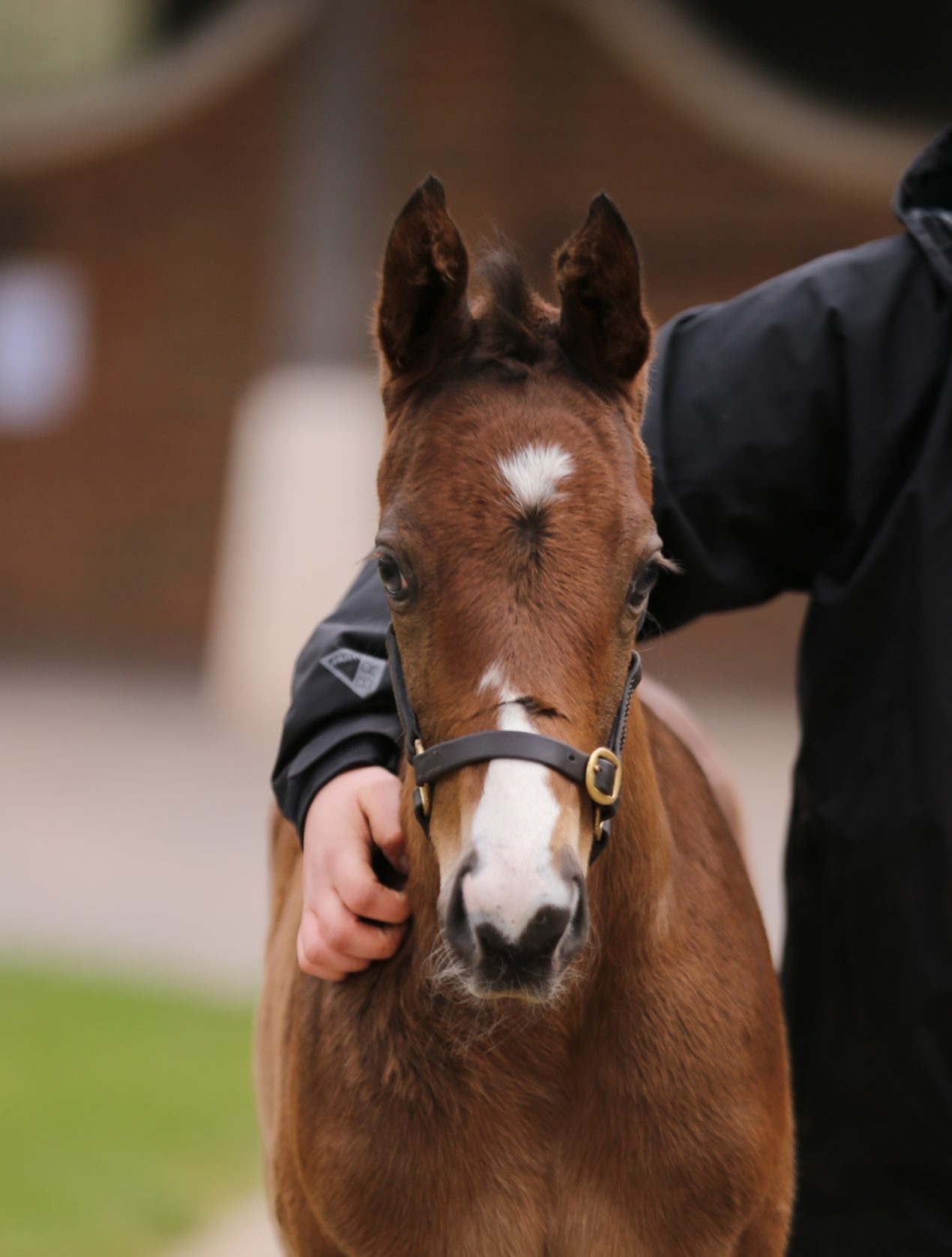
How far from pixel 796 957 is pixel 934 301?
3.52ft

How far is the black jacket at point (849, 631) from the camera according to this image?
2.49 metres

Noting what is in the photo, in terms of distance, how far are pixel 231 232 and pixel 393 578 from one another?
1010cm

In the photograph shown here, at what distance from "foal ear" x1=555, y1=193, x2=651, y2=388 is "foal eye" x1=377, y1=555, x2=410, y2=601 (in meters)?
0.37

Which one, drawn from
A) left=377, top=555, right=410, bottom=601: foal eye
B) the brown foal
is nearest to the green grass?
the brown foal

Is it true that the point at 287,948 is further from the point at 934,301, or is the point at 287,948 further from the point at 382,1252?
the point at 934,301

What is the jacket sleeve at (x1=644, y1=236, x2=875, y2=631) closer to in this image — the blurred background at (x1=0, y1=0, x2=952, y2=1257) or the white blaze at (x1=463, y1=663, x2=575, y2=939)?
the white blaze at (x1=463, y1=663, x2=575, y2=939)

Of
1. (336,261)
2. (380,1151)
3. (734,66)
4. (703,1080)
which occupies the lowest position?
(336,261)

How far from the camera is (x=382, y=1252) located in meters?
2.21

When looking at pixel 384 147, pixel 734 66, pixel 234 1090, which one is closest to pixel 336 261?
pixel 384 147

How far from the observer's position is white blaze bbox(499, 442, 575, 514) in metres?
2.00

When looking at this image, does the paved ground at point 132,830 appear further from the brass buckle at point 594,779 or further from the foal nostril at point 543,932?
the foal nostril at point 543,932

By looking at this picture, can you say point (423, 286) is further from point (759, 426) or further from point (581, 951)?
point (581, 951)

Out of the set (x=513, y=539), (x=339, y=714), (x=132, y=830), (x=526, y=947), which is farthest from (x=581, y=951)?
(x=132, y=830)

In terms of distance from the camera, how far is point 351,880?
2213mm
